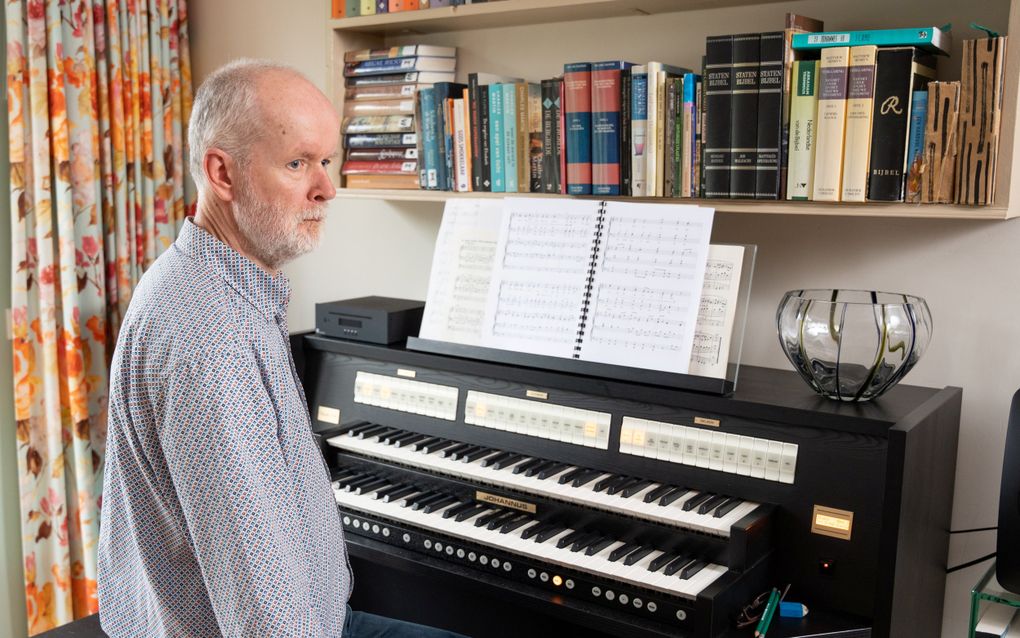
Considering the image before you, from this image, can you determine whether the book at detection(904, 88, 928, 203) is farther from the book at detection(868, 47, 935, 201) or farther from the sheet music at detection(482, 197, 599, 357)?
the sheet music at detection(482, 197, 599, 357)

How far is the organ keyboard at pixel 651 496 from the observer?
1713 mm

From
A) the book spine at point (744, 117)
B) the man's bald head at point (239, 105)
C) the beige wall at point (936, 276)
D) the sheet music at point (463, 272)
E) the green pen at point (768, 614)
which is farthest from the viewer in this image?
the sheet music at point (463, 272)

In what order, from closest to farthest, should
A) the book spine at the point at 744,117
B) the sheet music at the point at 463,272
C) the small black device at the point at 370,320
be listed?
the book spine at the point at 744,117 < the sheet music at the point at 463,272 < the small black device at the point at 370,320

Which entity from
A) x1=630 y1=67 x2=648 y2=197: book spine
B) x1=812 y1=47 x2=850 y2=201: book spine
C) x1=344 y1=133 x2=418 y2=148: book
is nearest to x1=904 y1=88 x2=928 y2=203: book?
x1=812 y1=47 x2=850 y2=201: book spine

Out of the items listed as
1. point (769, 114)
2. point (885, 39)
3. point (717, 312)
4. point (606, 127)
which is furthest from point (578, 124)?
point (885, 39)

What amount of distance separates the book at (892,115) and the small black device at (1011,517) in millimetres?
461

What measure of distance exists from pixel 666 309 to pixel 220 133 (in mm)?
967

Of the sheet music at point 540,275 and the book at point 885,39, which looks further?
the sheet music at point 540,275

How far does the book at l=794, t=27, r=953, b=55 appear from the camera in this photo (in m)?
1.74

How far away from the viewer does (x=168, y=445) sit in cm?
125

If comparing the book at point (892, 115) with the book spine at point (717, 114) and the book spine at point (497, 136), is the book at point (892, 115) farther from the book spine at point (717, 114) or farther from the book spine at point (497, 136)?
the book spine at point (497, 136)

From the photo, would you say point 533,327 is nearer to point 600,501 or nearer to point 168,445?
point 600,501

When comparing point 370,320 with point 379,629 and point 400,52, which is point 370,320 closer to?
point 400,52

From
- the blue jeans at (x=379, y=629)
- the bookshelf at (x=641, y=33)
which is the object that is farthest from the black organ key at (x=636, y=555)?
the bookshelf at (x=641, y=33)
